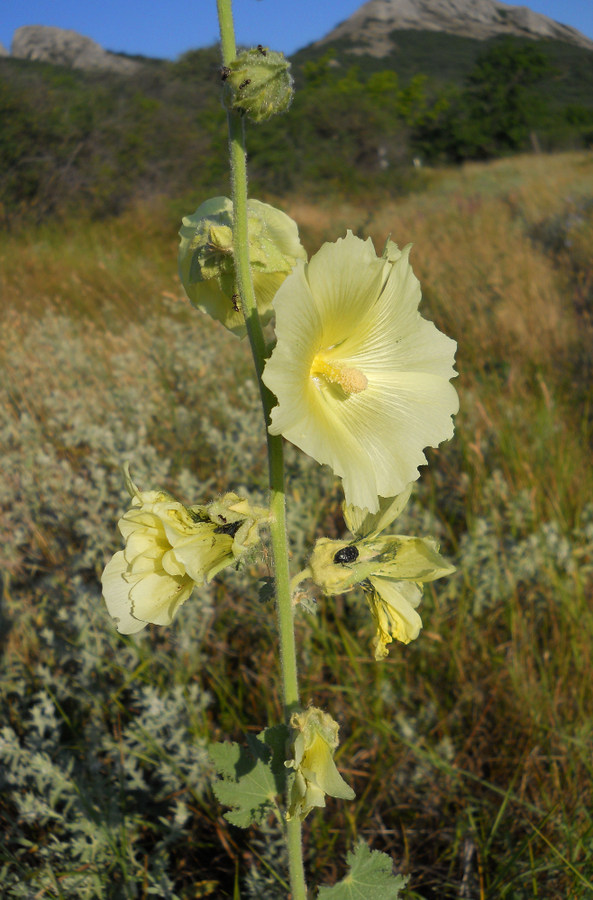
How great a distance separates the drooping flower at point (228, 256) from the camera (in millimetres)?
1059

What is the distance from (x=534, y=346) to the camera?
170 inches

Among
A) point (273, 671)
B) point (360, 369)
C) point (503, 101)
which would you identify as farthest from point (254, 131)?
point (503, 101)

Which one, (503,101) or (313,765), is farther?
(503,101)

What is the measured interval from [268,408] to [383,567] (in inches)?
15.0

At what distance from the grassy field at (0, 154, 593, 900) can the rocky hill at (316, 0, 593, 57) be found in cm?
4857

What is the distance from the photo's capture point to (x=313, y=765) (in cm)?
104

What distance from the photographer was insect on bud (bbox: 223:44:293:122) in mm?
925

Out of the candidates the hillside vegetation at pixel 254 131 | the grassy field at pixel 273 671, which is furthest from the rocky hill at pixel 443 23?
the grassy field at pixel 273 671

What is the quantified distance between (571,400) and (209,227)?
3.23 m

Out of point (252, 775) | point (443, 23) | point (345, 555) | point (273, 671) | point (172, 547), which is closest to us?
point (172, 547)

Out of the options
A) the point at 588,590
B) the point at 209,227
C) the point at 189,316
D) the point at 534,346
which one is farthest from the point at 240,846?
the point at 189,316

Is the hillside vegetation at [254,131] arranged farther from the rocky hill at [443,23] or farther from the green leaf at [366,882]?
the rocky hill at [443,23]

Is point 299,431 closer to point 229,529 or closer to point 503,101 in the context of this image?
point 229,529

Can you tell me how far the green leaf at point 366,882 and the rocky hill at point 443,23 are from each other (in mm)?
50495
